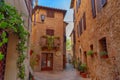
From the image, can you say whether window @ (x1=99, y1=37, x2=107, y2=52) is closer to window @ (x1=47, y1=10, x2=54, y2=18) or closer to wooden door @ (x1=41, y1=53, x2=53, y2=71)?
wooden door @ (x1=41, y1=53, x2=53, y2=71)

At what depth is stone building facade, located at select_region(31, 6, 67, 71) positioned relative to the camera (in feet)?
57.1

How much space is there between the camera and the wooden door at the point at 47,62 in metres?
17.5

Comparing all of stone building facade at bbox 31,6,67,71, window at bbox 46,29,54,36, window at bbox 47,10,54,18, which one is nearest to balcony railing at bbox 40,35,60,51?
stone building facade at bbox 31,6,67,71

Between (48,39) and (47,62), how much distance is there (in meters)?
2.95

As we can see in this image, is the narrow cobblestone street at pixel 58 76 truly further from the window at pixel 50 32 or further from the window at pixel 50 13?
the window at pixel 50 13

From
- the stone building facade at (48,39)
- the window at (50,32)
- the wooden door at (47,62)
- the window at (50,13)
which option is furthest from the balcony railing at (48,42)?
the window at (50,13)

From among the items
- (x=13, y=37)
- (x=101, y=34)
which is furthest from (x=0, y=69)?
(x=101, y=34)

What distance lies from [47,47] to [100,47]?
10.3 m

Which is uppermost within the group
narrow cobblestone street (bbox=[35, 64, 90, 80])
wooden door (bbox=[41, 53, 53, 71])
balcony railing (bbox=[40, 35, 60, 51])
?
balcony railing (bbox=[40, 35, 60, 51])

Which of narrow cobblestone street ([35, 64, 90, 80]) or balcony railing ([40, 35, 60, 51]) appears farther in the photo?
balcony railing ([40, 35, 60, 51])

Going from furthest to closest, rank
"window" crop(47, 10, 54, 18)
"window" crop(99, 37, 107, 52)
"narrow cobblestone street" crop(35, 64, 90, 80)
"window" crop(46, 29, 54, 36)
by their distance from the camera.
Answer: "window" crop(47, 10, 54, 18) < "window" crop(46, 29, 54, 36) < "narrow cobblestone street" crop(35, 64, 90, 80) < "window" crop(99, 37, 107, 52)

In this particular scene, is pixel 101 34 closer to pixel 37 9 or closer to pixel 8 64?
pixel 8 64

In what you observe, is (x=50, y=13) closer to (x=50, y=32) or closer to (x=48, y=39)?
(x=50, y=32)

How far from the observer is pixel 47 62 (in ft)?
58.4
